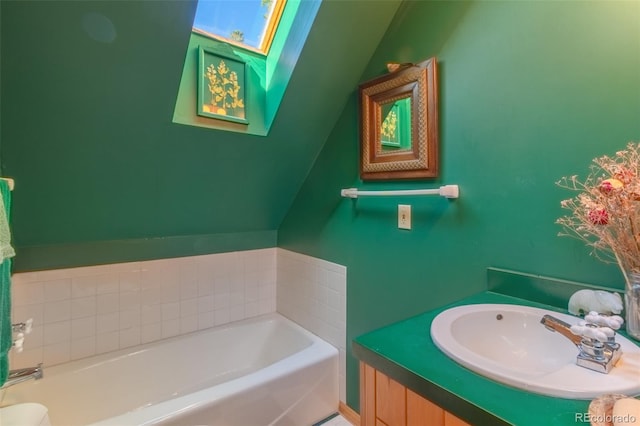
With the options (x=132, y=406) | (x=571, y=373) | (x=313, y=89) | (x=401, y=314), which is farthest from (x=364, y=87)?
(x=132, y=406)

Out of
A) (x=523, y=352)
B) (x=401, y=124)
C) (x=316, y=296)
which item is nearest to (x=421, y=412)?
(x=523, y=352)

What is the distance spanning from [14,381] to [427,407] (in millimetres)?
1616

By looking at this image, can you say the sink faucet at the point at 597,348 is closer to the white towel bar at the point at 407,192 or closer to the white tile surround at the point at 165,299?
the white towel bar at the point at 407,192

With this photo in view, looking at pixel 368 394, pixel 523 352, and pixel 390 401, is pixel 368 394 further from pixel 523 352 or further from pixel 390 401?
pixel 523 352

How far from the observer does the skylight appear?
4.96ft

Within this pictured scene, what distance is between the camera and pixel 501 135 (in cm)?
118

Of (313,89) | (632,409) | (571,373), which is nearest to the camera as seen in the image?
(632,409)

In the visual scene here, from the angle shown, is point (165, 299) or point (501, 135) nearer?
point (501, 135)

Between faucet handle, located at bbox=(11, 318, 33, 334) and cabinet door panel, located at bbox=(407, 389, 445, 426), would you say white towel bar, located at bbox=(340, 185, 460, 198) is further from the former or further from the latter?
faucet handle, located at bbox=(11, 318, 33, 334)

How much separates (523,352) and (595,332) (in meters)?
0.32

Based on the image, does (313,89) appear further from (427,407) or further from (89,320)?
(89,320)

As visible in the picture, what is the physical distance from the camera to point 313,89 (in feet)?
5.56

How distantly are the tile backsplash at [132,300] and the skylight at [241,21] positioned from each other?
4.64 feet

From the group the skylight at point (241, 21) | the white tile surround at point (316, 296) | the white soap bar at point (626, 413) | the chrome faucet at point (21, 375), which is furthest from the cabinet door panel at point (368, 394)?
the skylight at point (241, 21)
